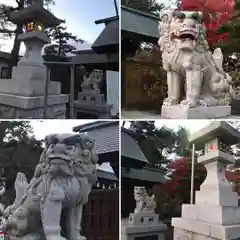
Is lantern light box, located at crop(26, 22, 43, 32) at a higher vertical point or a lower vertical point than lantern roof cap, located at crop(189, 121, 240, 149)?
higher

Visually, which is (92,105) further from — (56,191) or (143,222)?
(143,222)

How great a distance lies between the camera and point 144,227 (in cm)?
165

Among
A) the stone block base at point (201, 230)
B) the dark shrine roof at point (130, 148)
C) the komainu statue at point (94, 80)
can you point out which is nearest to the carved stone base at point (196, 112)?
the dark shrine roof at point (130, 148)

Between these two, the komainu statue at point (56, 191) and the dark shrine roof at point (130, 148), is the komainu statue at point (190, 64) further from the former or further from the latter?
the komainu statue at point (56, 191)

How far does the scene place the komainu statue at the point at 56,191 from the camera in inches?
60.4

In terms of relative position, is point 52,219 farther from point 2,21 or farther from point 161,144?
point 2,21

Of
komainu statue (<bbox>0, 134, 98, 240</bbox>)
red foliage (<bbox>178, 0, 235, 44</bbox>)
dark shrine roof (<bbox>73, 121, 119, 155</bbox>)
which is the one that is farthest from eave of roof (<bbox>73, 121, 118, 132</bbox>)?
red foliage (<bbox>178, 0, 235, 44</bbox>)

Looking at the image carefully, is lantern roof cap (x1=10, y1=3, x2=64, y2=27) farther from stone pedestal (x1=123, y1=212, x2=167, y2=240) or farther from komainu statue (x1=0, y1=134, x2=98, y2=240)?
stone pedestal (x1=123, y1=212, x2=167, y2=240)

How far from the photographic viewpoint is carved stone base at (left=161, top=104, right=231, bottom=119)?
5.29 ft

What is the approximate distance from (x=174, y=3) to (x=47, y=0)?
0.48 metres

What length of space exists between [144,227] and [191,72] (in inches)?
22.8

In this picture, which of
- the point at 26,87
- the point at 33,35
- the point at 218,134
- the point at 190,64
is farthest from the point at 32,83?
the point at 218,134

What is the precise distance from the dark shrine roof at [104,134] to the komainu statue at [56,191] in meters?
0.07

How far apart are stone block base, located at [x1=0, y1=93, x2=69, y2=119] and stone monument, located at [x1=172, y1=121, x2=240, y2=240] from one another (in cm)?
51
